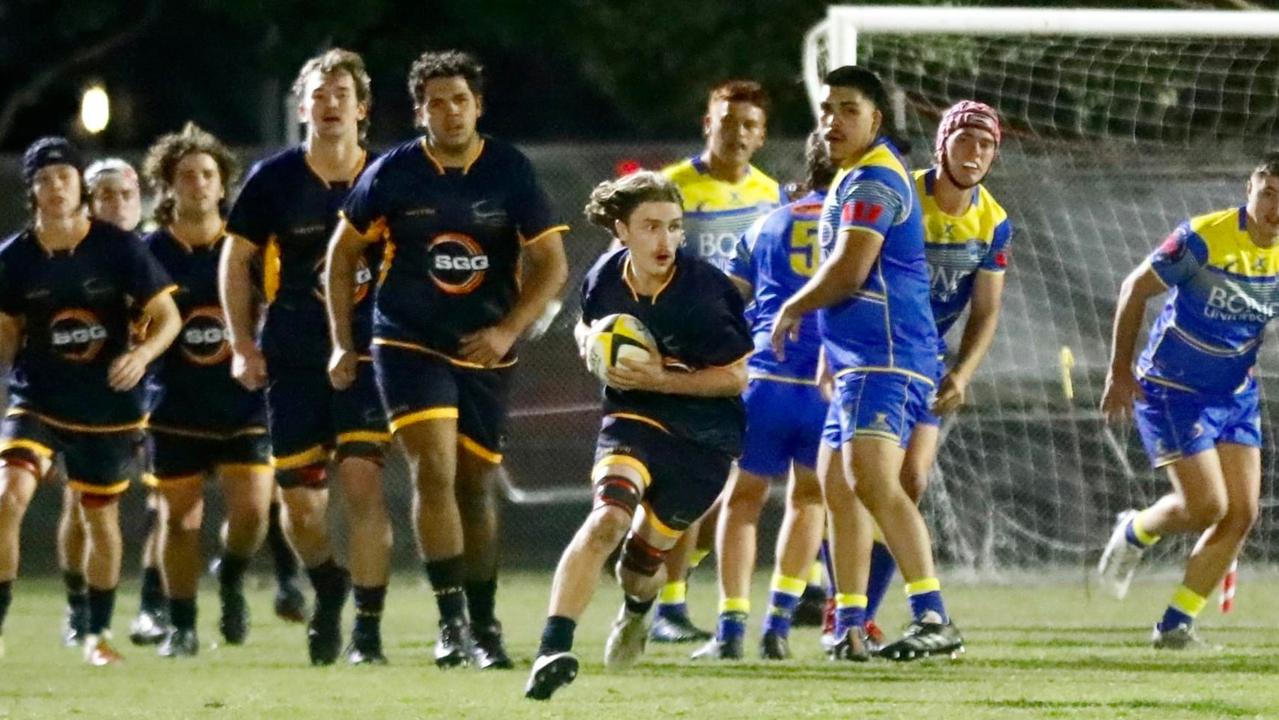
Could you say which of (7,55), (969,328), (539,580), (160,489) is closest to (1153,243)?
(539,580)

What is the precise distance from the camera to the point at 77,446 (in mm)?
10453

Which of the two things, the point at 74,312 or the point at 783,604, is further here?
the point at 74,312

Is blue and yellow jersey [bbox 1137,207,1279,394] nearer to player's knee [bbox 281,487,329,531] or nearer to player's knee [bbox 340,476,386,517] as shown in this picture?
player's knee [bbox 340,476,386,517]

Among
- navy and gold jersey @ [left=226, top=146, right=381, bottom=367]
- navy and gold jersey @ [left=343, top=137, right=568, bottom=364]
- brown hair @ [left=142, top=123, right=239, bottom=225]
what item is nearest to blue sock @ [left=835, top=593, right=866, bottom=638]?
navy and gold jersey @ [left=343, top=137, right=568, bottom=364]

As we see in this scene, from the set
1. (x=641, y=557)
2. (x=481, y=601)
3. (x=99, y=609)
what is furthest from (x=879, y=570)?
(x=99, y=609)

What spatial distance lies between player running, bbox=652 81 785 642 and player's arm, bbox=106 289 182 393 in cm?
199

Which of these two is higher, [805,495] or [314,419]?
[314,419]

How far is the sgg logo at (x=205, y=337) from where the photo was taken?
10.8m

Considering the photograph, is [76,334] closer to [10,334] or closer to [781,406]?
[10,334]

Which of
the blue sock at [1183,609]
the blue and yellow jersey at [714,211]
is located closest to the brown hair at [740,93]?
the blue and yellow jersey at [714,211]

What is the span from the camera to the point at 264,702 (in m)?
7.84

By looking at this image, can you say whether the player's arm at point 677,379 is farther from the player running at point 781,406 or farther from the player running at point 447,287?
the player running at point 781,406

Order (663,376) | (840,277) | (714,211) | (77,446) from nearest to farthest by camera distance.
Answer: (663,376) → (840,277) → (77,446) → (714,211)

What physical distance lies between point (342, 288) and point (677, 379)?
60.2 inches
